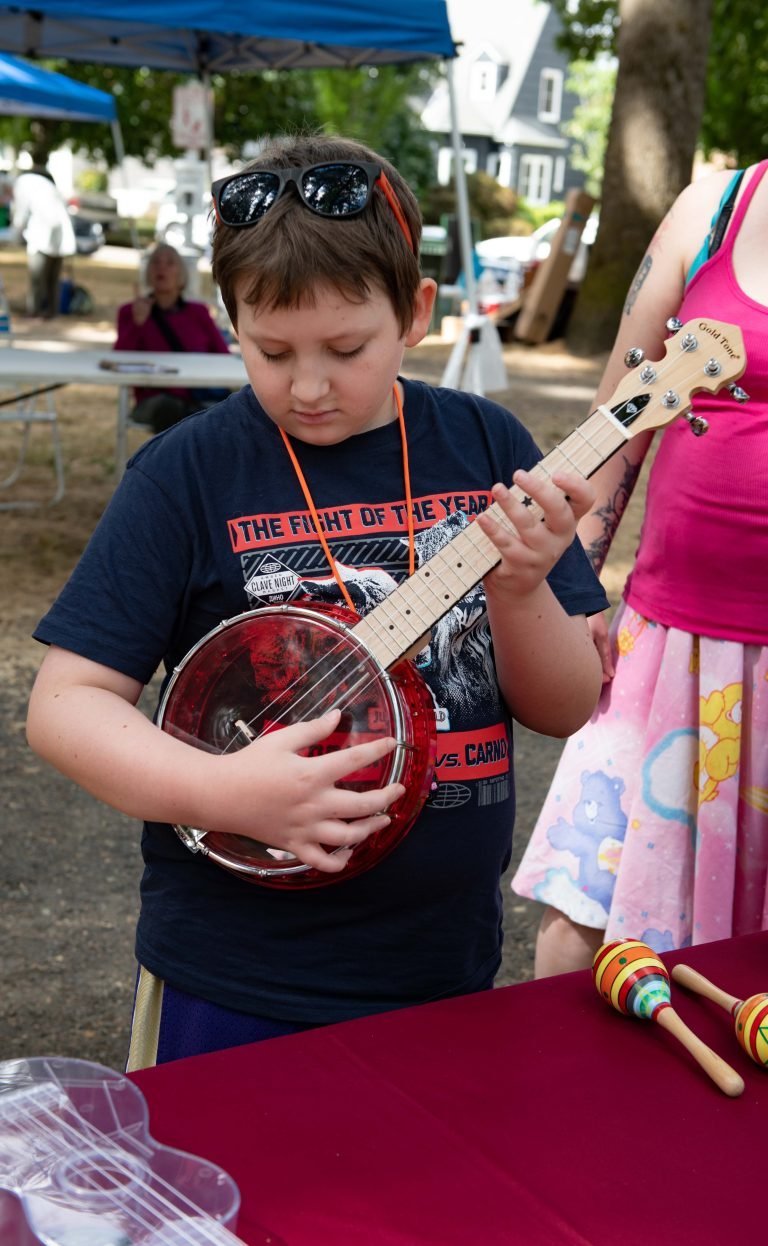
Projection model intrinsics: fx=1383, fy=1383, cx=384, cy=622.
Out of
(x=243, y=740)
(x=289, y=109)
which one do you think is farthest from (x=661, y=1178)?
(x=289, y=109)

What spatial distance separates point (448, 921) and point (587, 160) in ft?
192

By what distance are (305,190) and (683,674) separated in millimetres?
1034

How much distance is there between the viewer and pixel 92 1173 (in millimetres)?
1041

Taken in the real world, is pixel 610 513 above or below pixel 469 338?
above

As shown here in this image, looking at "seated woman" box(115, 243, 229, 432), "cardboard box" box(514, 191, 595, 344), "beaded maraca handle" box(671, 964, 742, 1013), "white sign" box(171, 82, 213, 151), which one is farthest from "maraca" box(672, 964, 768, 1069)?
"cardboard box" box(514, 191, 595, 344)

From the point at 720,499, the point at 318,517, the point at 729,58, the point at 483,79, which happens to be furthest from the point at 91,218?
the point at 483,79

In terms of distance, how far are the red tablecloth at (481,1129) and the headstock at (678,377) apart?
1.99ft

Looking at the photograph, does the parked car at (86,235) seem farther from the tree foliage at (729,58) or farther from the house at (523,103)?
the house at (523,103)

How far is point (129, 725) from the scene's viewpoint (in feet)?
4.40

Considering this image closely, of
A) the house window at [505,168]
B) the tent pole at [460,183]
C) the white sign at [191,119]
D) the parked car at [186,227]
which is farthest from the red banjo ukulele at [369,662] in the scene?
the house window at [505,168]

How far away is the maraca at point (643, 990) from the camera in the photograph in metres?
1.32

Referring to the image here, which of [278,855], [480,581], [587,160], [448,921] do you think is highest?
[480,581]

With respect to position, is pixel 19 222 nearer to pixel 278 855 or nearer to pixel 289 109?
pixel 289 109

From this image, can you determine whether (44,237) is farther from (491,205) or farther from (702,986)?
(491,205)
